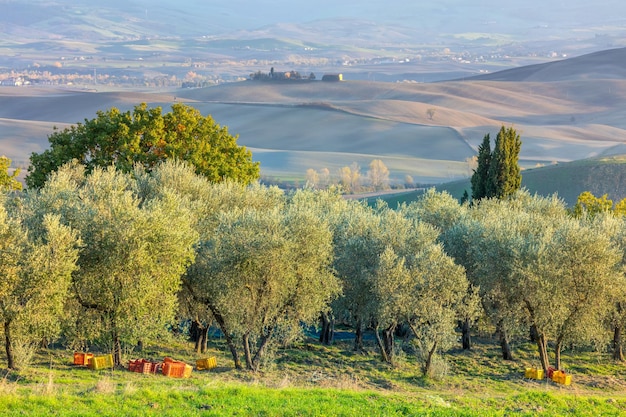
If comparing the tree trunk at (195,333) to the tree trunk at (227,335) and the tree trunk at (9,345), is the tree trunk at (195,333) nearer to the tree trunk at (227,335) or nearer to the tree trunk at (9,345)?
the tree trunk at (227,335)

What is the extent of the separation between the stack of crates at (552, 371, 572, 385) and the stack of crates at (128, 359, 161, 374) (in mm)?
18848

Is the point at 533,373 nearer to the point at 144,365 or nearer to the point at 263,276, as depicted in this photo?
the point at 263,276

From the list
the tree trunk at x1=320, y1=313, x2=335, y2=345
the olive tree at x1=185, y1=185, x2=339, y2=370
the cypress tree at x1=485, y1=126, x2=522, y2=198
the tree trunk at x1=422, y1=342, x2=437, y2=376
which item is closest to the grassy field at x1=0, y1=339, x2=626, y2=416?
the tree trunk at x1=422, y1=342, x2=437, y2=376

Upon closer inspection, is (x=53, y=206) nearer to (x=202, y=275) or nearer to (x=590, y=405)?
(x=202, y=275)

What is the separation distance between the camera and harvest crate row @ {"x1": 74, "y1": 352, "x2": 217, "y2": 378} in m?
34.8

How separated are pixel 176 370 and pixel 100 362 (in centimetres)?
354

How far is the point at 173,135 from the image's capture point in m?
61.5

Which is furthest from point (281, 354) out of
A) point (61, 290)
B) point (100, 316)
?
point (61, 290)

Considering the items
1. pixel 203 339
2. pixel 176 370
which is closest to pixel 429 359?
pixel 203 339

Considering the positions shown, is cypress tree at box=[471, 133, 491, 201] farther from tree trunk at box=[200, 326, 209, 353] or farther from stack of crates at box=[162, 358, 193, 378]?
stack of crates at box=[162, 358, 193, 378]

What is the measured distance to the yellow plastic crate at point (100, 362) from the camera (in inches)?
1395

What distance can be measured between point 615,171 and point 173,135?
7330 cm

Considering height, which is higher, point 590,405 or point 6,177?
point 6,177

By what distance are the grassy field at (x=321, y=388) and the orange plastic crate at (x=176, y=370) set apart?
457mm
